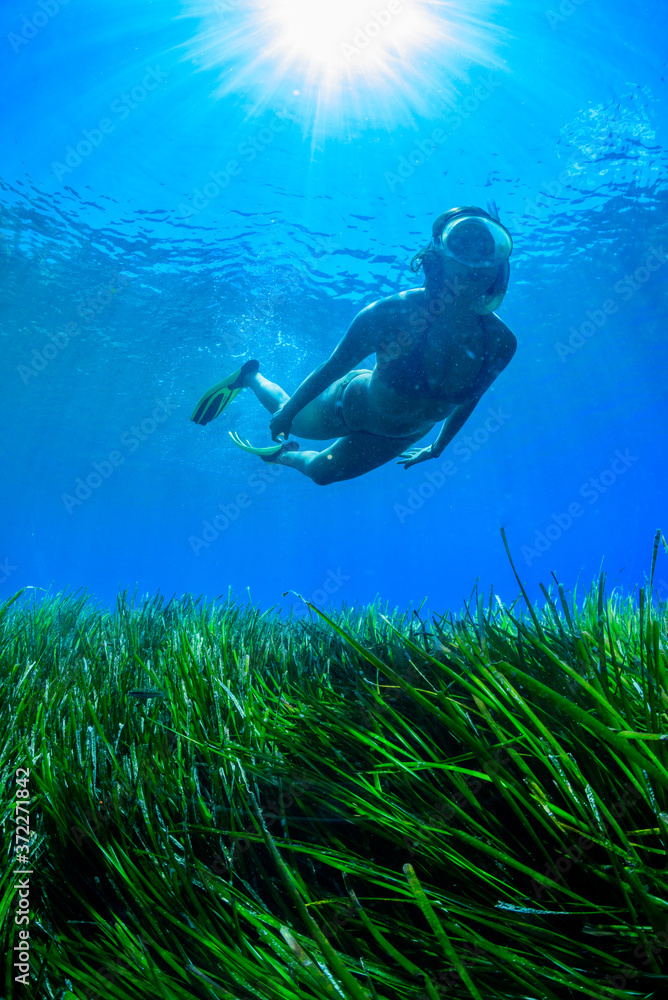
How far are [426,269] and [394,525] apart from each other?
6458 cm

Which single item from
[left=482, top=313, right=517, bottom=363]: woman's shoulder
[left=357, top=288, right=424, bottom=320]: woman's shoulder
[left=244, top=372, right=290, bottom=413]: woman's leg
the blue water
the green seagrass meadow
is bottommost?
the green seagrass meadow

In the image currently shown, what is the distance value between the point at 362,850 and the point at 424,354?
4135mm

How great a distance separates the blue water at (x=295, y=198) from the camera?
1202 cm

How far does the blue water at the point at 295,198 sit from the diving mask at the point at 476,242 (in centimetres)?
280

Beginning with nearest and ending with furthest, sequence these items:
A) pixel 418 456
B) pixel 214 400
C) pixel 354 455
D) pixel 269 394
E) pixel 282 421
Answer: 1. pixel 282 421
2. pixel 354 455
3. pixel 418 456
4. pixel 269 394
5. pixel 214 400

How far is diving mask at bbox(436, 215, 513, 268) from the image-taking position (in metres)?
3.80

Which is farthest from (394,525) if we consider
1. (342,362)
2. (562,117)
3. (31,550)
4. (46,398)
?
(31,550)

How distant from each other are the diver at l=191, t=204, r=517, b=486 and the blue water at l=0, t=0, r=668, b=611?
1.91 m

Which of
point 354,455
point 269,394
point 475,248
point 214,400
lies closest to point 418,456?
point 354,455

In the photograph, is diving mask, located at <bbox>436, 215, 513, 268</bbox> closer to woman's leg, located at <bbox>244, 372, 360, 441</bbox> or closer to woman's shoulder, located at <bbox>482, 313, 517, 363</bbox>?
woman's shoulder, located at <bbox>482, 313, 517, 363</bbox>

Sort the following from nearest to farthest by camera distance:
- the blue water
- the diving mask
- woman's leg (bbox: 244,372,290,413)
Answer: the diving mask < woman's leg (bbox: 244,372,290,413) < the blue water

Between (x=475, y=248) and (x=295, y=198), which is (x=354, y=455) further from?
(x=295, y=198)

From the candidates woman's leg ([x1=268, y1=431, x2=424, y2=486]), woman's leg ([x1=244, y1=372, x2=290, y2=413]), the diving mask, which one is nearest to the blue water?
woman's leg ([x1=268, y1=431, x2=424, y2=486])

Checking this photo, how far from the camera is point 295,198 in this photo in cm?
1506
